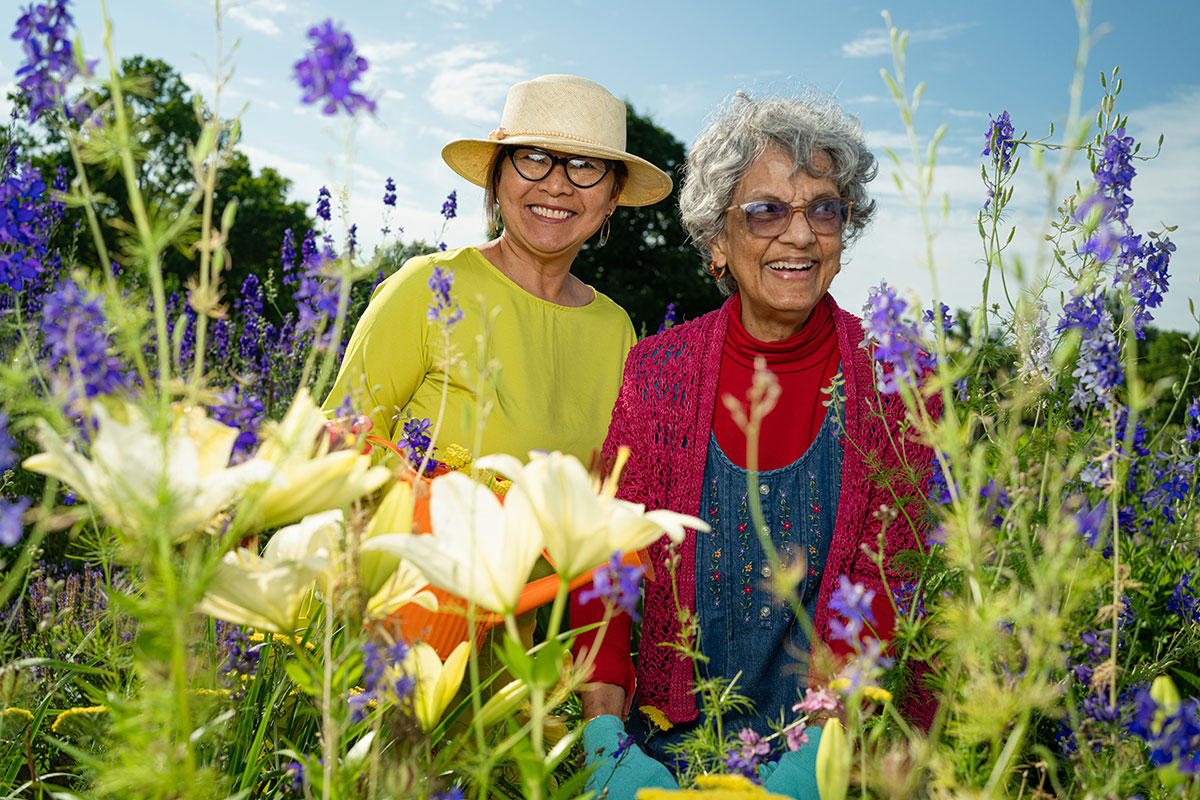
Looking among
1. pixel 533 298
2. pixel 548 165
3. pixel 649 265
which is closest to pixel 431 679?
pixel 533 298

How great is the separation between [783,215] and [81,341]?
217 centimetres

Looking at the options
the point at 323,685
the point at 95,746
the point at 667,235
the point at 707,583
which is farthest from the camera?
the point at 667,235

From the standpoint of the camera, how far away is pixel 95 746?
1.62 m

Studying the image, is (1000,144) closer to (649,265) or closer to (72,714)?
(72,714)

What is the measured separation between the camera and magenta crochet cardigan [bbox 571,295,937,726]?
2256mm

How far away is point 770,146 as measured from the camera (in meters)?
2.67

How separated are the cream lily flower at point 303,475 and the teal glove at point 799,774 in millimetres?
1108

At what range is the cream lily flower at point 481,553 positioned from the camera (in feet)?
2.59

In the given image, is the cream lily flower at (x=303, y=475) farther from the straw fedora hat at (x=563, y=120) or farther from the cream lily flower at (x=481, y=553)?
the straw fedora hat at (x=563, y=120)

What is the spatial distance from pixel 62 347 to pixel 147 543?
18 cm

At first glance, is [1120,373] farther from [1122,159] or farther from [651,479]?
[651,479]

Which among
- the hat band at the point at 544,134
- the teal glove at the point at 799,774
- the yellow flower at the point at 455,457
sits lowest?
the teal glove at the point at 799,774

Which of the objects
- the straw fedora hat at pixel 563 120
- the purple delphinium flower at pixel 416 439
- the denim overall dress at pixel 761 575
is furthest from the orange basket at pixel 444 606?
the straw fedora hat at pixel 563 120

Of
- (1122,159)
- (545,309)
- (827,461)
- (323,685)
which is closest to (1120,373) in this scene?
(1122,159)
